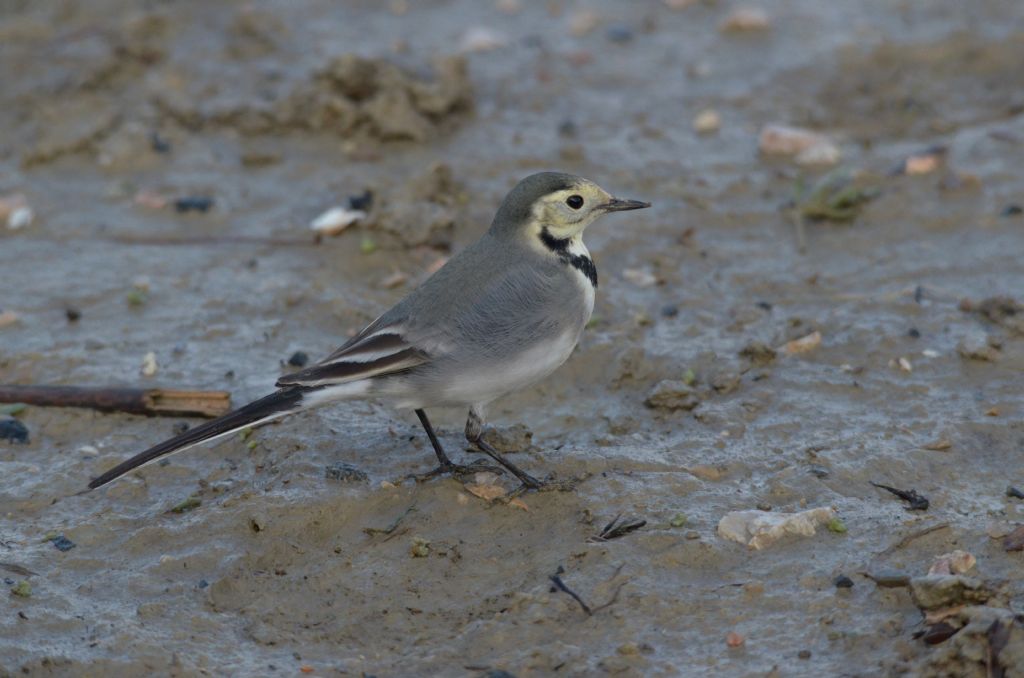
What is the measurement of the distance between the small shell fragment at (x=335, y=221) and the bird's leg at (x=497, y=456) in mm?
2739

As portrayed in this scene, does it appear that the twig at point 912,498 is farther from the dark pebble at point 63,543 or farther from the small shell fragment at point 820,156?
the small shell fragment at point 820,156

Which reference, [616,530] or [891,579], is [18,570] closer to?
[616,530]

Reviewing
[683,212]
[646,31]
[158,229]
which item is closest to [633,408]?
[683,212]

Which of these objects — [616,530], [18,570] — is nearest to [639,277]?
[616,530]

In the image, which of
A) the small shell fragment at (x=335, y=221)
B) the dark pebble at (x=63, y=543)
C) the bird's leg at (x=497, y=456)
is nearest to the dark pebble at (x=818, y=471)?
the bird's leg at (x=497, y=456)

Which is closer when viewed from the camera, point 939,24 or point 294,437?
point 294,437

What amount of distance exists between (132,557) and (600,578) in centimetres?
209

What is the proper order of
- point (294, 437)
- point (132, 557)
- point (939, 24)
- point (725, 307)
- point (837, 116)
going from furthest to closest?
point (939, 24) → point (837, 116) → point (725, 307) → point (294, 437) → point (132, 557)

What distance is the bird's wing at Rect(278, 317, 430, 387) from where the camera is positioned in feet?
18.8

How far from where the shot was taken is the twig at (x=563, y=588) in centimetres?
498

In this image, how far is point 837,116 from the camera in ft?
32.2

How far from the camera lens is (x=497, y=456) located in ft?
19.8

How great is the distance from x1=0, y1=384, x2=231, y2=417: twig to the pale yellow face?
1999mm

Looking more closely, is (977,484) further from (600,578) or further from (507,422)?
(507,422)
